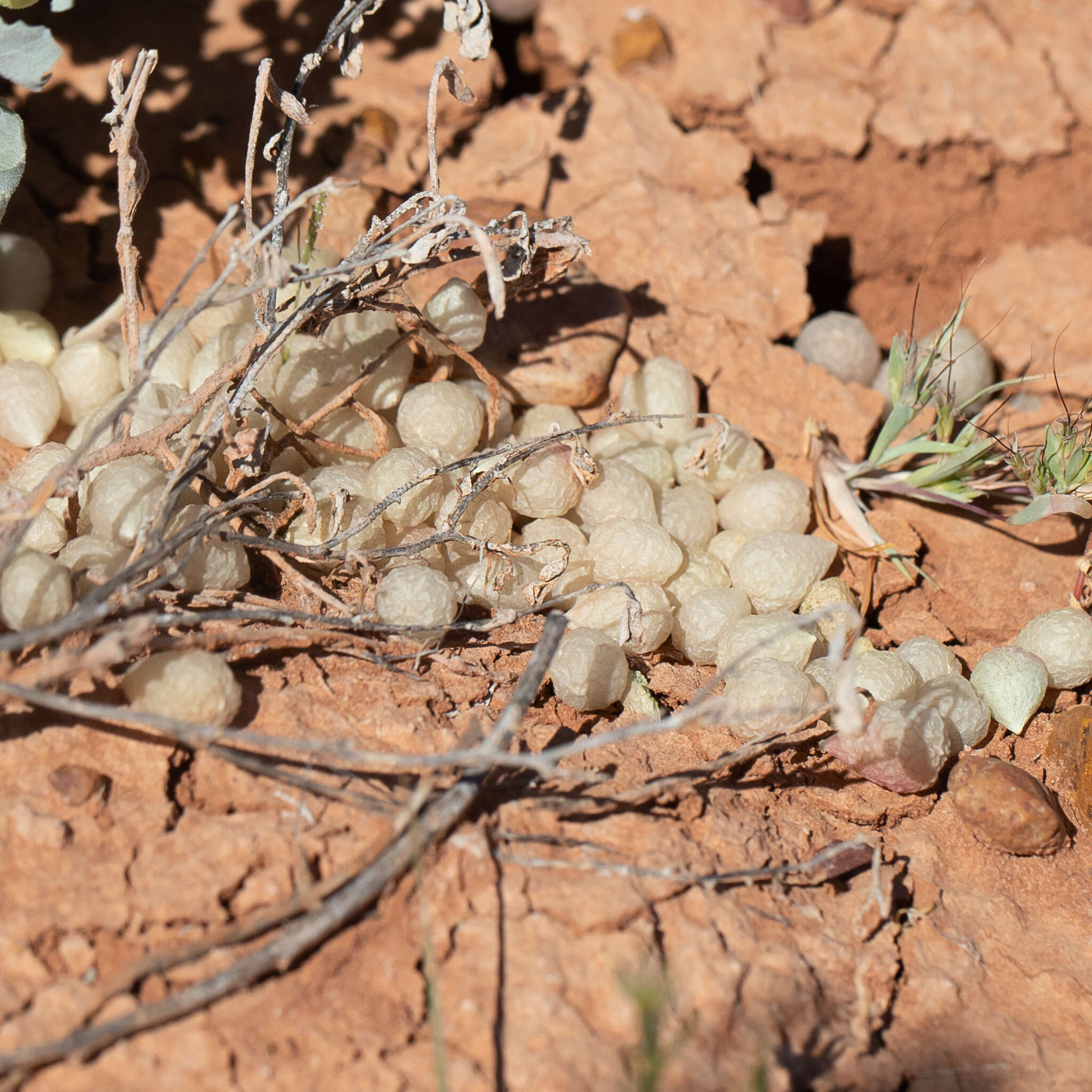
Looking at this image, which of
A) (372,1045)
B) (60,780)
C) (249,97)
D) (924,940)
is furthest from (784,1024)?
(249,97)

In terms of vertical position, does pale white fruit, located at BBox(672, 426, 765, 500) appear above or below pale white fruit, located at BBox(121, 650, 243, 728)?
below

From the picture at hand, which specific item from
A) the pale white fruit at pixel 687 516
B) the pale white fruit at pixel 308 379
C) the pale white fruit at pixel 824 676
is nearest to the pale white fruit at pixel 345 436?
the pale white fruit at pixel 308 379

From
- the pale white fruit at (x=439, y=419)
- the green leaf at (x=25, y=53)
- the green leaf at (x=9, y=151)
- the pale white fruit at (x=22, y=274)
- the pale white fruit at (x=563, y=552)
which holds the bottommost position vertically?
the pale white fruit at (x=563, y=552)

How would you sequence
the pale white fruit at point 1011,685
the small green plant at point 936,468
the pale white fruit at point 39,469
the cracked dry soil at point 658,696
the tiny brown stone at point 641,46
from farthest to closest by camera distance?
the tiny brown stone at point 641,46 → the small green plant at point 936,468 → the pale white fruit at point 1011,685 → the pale white fruit at point 39,469 → the cracked dry soil at point 658,696

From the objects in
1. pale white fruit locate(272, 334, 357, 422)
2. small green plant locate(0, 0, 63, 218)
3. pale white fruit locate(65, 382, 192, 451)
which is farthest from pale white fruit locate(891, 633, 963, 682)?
small green plant locate(0, 0, 63, 218)

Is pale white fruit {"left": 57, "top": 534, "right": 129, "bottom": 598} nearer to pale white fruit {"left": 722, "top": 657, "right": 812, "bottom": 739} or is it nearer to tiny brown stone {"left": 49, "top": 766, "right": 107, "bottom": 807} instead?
tiny brown stone {"left": 49, "top": 766, "right": 107, "bottom": 807}

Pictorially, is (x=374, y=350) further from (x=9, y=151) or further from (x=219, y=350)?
(x=9, y=151)

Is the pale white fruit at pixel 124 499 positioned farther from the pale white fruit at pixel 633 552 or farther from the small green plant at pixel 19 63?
the pale white fruit at pixel 633 552
